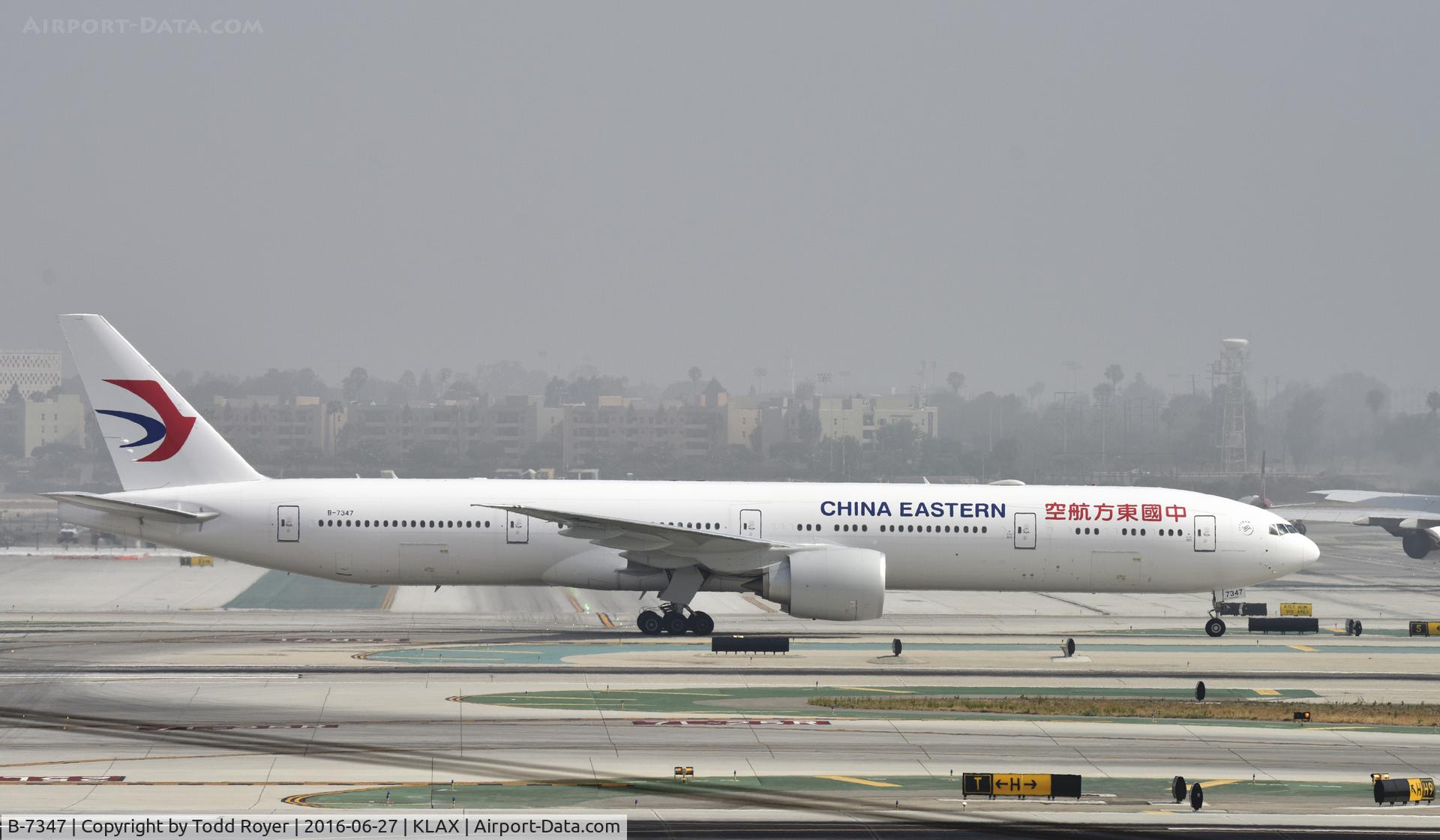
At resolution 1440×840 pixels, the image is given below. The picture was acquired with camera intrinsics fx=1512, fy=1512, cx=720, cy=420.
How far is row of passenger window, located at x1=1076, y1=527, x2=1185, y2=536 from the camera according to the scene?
42000 millimetres

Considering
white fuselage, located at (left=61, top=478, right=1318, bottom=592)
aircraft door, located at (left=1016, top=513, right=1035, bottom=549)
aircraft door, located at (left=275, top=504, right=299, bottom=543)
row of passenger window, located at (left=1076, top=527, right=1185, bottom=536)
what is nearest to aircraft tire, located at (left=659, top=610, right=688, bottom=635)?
white fuselage, located at (left=61, top=478, right=1318, bottom=592)

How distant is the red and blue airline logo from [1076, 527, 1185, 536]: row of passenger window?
82.5 feet

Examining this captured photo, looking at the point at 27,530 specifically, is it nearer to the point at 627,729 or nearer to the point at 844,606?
the point at 844,606

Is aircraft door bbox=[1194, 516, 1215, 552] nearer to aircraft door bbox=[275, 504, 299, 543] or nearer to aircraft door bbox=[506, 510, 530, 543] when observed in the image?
aircraft door bbox=[506, 510, 530, 543]

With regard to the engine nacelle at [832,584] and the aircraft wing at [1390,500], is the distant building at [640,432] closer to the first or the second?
the aircraft wing at [1390,500]

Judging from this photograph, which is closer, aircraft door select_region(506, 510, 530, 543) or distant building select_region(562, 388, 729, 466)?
aircraft door select_region(506, 510, 530, 543)

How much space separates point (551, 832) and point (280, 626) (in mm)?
26910

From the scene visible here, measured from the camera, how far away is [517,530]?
41.2 meters

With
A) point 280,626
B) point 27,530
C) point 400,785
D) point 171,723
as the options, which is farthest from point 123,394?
point 27,530

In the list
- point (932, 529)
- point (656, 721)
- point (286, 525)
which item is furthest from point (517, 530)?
point (656, 721)

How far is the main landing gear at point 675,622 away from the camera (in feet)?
135

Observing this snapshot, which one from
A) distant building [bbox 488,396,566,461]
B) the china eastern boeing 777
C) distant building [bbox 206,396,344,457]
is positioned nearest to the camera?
the china eastern boeing 777

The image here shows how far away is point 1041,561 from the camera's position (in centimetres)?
4184

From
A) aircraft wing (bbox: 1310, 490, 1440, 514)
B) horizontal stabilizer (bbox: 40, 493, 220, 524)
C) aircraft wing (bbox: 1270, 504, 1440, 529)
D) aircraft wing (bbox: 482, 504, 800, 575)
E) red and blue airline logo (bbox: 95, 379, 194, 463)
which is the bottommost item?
aircraft wing (bbox: 1270, 504, 1440, 529)
